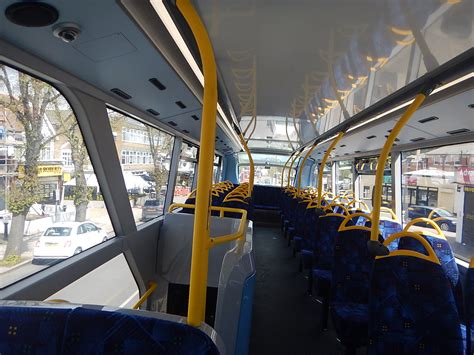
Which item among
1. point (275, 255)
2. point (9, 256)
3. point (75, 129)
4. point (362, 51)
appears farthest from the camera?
point (275, 255)

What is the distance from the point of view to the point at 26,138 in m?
2.19

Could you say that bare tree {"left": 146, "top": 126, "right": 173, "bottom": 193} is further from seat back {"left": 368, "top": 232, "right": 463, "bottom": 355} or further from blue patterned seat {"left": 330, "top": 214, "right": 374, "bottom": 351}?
seat back {"left": 368, "top": 232, "right": 463, "bottom": 355}

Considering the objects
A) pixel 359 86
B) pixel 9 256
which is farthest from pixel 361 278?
pixel 9 256

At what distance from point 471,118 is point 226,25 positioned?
2832 mm

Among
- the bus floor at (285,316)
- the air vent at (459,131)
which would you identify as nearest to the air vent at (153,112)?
the bus floor at (285,316)

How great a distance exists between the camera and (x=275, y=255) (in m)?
6.46

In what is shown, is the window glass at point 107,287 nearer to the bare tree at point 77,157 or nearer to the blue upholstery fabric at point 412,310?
the bare tree at point 77,157

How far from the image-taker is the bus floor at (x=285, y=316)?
2957 millimetres

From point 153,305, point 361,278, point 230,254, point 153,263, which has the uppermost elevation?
point 230,254

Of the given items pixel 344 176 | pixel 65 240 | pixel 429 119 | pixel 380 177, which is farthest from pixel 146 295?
pixel 344 176

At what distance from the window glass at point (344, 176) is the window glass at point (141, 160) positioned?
5.57m

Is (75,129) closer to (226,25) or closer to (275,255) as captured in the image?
(226,25)

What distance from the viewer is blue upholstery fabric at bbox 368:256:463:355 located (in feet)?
5.94

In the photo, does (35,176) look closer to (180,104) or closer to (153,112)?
(180,104)
